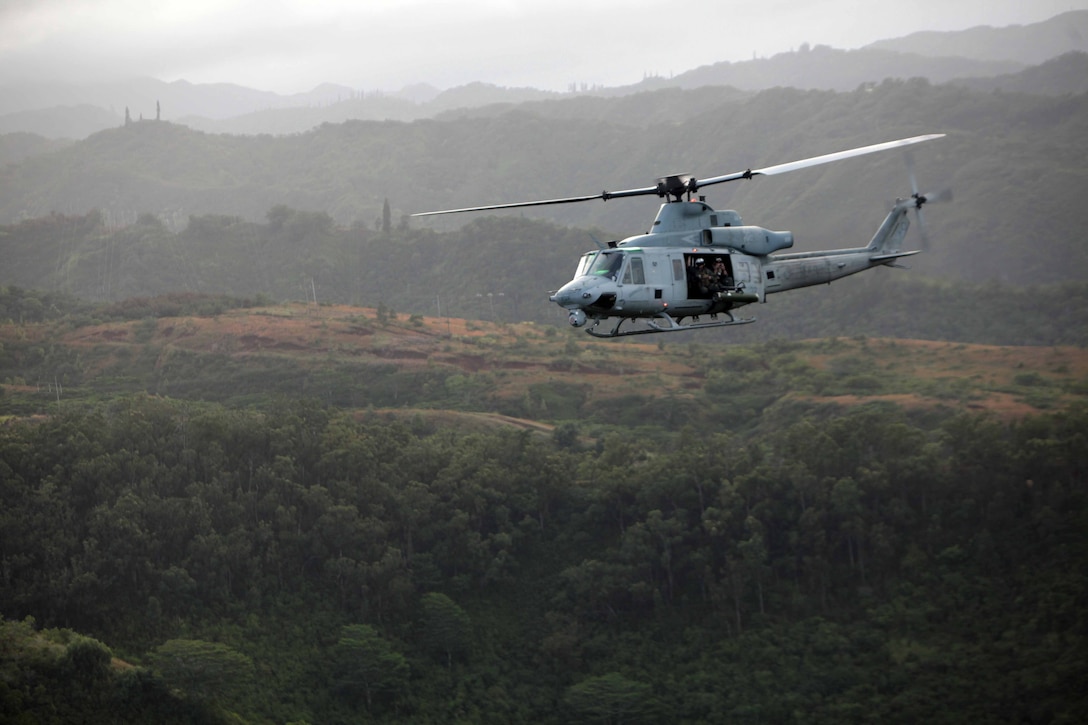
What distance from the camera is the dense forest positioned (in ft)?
148

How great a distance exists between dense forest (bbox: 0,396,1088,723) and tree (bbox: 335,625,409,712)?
100 millimetres

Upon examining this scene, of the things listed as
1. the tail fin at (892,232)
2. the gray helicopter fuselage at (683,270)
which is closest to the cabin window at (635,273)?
the gray helicopter fuselage at (683,270)

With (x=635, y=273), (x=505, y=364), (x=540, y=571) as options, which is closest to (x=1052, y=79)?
(x=505, y=364)

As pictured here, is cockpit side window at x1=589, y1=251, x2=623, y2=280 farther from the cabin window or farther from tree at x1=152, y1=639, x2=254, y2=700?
tree at x1=152, y1=639, x2=254, y2=700

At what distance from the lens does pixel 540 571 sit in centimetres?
5450

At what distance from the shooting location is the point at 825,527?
53281mm

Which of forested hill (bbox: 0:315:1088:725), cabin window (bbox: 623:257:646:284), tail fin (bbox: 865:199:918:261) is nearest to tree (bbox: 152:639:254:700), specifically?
forested hill (bbox: 0:315:1088:725)

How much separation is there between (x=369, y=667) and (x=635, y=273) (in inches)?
1028

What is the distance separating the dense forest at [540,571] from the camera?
4497 cm

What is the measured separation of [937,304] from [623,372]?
28.5 meters

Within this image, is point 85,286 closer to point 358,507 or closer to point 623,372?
point 623,372

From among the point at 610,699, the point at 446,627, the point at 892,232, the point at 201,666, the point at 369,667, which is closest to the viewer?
the point at 892,232

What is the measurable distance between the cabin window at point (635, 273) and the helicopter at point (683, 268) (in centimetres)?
2

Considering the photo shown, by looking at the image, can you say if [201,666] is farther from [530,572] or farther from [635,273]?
[635,273]
